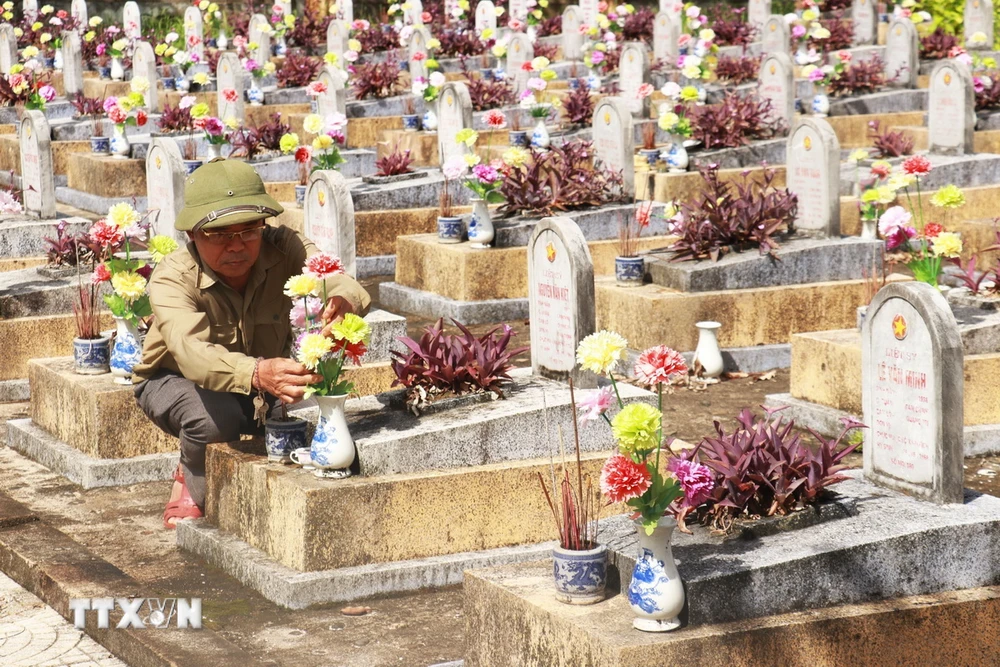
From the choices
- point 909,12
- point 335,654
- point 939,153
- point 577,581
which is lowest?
point 335,654

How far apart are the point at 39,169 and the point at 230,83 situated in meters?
7.65

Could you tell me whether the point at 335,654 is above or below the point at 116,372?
below

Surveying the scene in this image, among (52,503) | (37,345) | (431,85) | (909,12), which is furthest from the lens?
(909,12)

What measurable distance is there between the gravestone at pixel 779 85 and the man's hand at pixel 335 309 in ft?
34.1

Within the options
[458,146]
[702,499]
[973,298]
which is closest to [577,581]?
[702,499]

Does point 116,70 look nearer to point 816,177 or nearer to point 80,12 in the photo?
point 80,12

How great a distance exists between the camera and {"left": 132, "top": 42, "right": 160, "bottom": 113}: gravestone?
1908 cm

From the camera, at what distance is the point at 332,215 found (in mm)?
9070

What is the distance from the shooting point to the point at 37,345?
9023mm

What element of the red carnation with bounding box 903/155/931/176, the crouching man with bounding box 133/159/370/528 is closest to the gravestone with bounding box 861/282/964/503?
the crouching man with bounding box 133/159/370/528

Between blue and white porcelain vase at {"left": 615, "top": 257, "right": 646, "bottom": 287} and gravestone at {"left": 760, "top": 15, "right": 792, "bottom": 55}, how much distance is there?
11.1 metres

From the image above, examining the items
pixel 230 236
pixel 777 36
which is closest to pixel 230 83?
pixel 777 36

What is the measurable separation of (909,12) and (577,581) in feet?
64.2

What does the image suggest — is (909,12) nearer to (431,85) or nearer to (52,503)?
(431,85)
